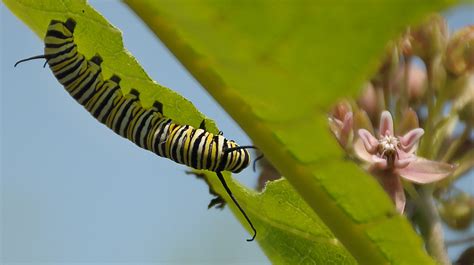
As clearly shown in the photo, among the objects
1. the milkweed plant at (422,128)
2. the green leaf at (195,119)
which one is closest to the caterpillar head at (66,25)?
the green leaf at (195,119)

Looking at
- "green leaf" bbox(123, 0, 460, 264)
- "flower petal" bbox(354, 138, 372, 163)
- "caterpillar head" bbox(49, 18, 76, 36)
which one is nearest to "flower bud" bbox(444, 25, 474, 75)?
"flower petal" bbox(354, 138, 372, 163)

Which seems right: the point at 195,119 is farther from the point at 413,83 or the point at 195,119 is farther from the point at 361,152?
the point at 413,83

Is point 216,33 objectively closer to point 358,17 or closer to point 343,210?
point 358,17

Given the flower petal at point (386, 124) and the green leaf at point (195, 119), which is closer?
the green leaf at point (195, 119)

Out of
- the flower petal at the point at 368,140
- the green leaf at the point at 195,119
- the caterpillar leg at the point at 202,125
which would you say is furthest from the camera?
the flower petal at the point at 368,140

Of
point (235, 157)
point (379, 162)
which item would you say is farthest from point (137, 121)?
point (379, 162)

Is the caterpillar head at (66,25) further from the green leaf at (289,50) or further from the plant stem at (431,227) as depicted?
the plant stem at (431,227)

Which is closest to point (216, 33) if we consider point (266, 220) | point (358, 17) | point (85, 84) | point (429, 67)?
point (358, 17)
